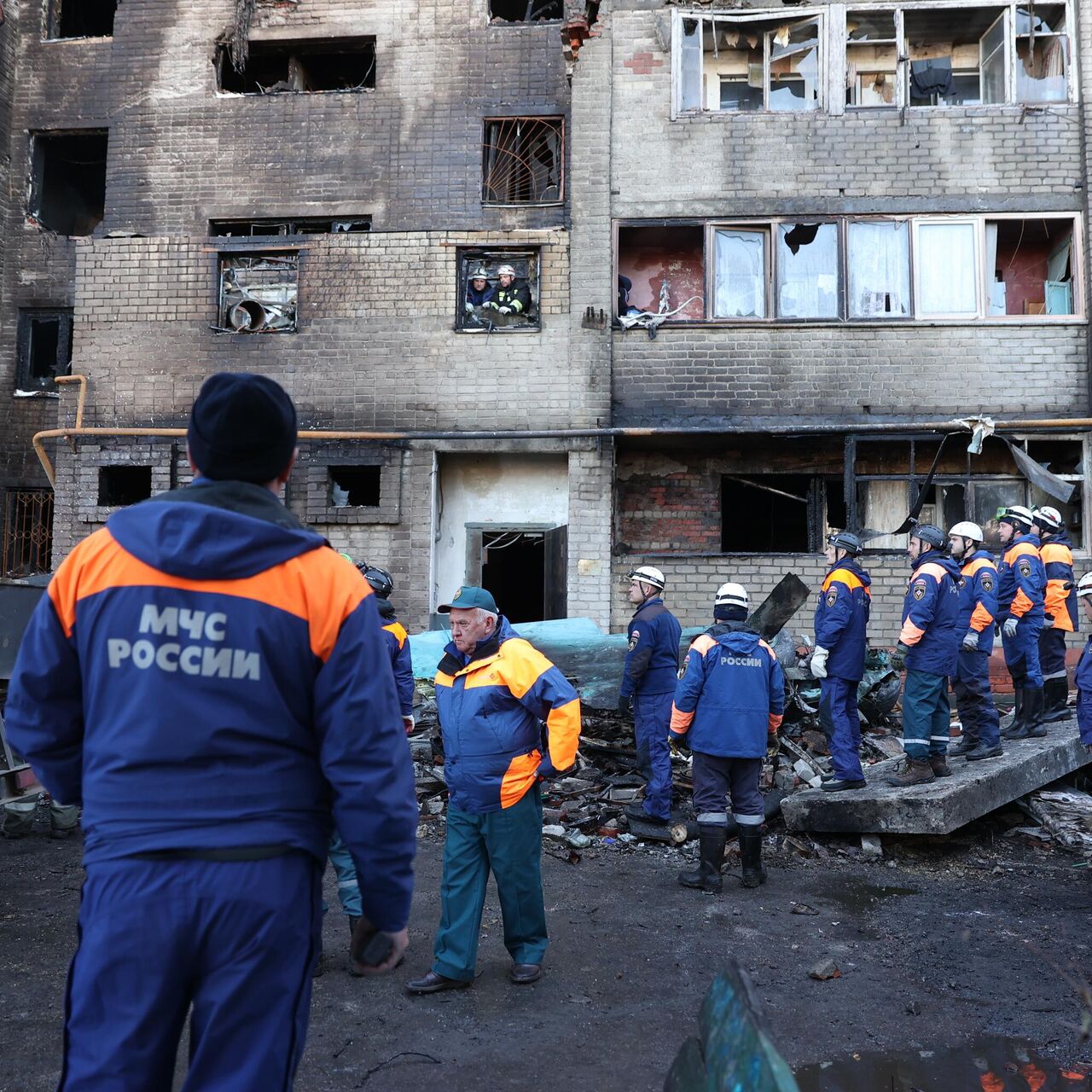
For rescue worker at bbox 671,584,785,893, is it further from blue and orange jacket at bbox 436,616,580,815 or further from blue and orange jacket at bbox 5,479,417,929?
blue and orange jacket at bbox 5,479,417,929

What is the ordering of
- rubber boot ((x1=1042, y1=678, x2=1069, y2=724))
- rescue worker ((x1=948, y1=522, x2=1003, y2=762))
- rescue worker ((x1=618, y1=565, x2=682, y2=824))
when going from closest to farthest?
rescue worker ((x1=618, y1=565, x2=682, y2=824))
rescue worker ((x1=948, y1=522, x2=1003, y2=762))
rubber boot ((x1=1042, y1=678, x2=1069, y2=724))

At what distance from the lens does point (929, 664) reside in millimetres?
7734

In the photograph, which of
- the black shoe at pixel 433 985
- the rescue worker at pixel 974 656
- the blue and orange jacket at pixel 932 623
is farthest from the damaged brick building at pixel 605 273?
the black shoe at pixel 433 985

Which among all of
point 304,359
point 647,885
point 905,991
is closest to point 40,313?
point 304,359

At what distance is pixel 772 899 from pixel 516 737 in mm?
2599

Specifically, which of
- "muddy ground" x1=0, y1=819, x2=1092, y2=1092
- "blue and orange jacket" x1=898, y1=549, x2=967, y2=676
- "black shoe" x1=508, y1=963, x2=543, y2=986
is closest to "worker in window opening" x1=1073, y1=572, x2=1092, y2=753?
"muddy ground" x1=0, y1=819, x2=1092, y2=1092

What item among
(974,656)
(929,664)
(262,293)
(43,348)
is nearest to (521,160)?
(262,293)

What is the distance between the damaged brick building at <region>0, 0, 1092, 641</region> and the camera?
13.2m

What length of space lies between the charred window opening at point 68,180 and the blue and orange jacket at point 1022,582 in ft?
45.2

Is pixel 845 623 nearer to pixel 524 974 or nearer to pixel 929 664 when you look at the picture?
pixel 929 664

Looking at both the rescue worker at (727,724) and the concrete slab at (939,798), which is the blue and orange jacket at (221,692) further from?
the concrete slab at (939,798)

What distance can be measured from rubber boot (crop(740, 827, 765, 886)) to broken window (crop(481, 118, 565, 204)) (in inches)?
396

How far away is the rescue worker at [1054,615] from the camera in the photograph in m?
9.34

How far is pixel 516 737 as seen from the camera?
478 cm
